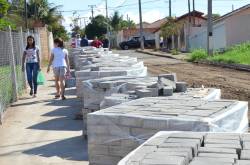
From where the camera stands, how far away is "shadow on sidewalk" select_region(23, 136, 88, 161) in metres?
6.80

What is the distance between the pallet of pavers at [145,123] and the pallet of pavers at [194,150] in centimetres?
51

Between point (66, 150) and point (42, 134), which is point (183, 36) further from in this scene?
point (66, 150)

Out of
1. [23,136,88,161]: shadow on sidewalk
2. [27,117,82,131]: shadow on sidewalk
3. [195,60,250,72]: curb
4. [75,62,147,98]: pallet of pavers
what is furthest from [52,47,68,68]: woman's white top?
[195,60,250,72]: curb

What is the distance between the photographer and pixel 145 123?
15.6ft

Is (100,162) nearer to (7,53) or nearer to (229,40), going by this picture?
(7,53)

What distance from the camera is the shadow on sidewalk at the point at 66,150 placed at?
680cm

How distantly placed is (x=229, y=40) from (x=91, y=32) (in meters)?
57.2

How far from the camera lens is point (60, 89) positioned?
1258 cm

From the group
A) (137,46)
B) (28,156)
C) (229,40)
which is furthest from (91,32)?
(28,156)

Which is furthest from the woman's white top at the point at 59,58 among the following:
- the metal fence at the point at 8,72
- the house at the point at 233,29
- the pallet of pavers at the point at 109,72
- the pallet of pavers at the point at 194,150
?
the house at the point at 233,29

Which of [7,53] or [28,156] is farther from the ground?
[7,53]

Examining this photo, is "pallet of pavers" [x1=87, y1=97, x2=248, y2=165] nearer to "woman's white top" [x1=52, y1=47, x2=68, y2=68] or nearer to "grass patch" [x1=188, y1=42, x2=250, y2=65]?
"woman's white top" [x1=52, y1=47, x2=68, y2=68]

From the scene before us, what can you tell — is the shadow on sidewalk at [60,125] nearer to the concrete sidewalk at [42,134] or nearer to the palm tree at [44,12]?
the concrete sidewalk at [42,134]

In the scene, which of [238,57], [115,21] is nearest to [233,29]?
[238,57]
